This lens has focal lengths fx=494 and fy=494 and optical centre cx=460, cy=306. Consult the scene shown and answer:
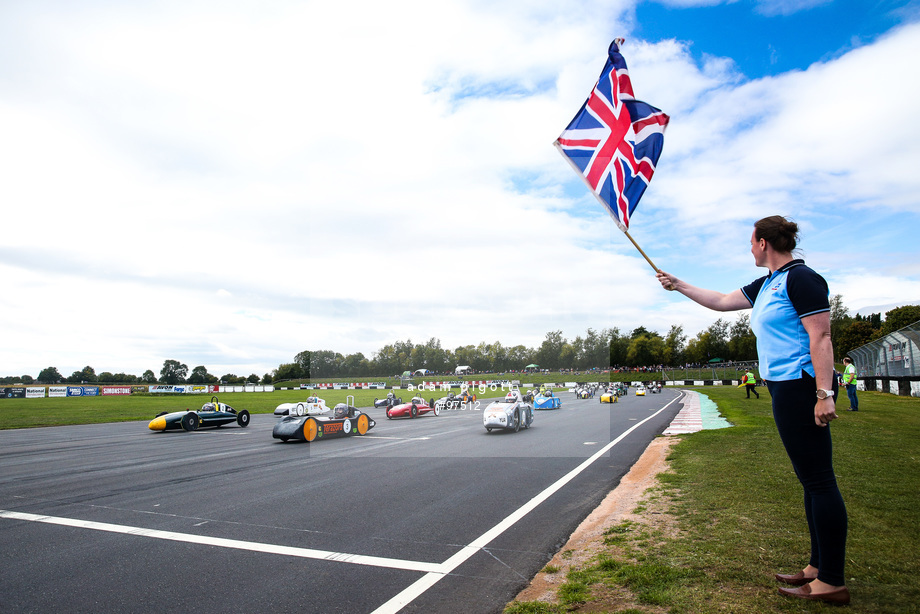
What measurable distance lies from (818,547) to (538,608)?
1.86 meters

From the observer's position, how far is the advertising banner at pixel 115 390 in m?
57.1

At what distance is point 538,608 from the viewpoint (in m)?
3.43

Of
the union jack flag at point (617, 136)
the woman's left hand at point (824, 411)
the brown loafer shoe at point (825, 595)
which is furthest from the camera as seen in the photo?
the union jack flag at point (617, 136)

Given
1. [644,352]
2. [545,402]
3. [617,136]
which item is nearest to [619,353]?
[644,352]

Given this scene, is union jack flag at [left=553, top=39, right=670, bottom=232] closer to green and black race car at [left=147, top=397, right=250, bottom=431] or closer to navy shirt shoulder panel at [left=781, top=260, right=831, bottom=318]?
navy shirt shoulder panel at [left=781, top=260, right=831, bottom=318]

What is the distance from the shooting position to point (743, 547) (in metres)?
4.22

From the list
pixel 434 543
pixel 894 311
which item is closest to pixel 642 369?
pixel 894 311

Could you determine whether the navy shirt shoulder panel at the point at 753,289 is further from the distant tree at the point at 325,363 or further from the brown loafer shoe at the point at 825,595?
the distant tree at the point at 325,363

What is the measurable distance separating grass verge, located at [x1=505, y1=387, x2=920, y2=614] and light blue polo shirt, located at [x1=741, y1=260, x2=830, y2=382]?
1.48m

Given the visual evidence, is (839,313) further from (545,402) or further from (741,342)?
(545,402)

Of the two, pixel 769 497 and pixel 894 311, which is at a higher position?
pixel 894 311

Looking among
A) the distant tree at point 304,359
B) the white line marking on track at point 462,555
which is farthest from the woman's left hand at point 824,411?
the distant tree at point 304,359

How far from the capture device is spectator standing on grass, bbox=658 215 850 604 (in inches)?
120

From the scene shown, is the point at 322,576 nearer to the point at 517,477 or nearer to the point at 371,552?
the point at 371,552
